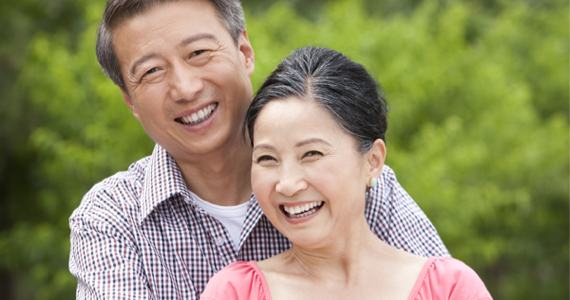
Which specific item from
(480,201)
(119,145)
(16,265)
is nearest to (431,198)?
(480,201)

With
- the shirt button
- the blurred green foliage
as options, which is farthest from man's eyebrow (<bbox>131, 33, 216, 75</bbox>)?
the blurred green foliage

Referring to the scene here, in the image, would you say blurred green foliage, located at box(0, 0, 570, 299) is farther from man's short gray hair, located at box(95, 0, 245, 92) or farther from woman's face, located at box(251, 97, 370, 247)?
woman's face, located at box(251, 97, 370, 247)

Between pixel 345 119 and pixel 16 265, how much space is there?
573 cm

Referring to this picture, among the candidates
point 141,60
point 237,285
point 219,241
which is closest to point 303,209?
point 237,285

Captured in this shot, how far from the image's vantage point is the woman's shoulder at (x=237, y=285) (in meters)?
2.11

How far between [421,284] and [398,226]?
0.55 metres

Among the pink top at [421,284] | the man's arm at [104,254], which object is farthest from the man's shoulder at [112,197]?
→ the pink top at [421,284]

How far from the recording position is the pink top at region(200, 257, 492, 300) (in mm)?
2121

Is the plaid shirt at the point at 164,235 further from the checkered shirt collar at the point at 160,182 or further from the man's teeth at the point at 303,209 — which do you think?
the man's teeth at the point at 303,209

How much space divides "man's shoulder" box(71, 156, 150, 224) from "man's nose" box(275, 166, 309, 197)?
2.50 feet

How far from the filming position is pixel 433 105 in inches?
247

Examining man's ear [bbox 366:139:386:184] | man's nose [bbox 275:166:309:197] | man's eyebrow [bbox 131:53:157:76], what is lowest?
man's nose [bbox 275:166:309:197]

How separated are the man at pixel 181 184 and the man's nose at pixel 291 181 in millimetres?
547

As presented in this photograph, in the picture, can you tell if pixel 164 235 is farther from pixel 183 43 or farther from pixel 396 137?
pixel 396 137
